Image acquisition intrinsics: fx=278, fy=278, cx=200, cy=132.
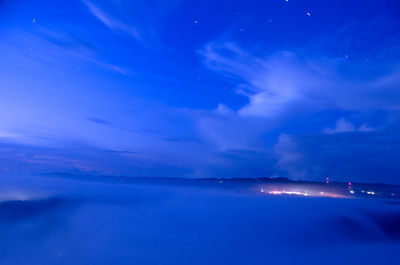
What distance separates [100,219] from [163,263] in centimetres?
1610

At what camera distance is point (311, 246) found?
1204 inches

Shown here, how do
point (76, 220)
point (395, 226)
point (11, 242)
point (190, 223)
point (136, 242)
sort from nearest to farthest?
point (11, 242) < point (136, 242) < point (76, 220) < point (395, 226) < point (190, 223)

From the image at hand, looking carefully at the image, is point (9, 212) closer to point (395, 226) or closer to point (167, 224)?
point (167, 224)

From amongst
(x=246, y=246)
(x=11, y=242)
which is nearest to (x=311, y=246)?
(x=246, y=246)

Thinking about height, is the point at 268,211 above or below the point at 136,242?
above

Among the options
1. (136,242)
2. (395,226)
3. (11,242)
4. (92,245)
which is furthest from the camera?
(395,226)

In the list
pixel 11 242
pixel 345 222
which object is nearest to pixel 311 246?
pixel 345 222

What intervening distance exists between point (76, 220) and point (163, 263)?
1620 cm

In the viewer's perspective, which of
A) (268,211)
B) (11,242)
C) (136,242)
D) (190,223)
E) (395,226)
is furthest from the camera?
(268,211)

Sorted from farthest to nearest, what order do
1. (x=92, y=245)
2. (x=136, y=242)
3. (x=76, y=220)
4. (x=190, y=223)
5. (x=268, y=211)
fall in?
(x=268, y=211), (x=190, y=223), (x=76, y=220), (x=136, y=242), (x=92, y=245)

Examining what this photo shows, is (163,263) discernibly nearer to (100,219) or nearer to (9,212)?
(100,219)

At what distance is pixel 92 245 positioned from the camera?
2725 centimetres

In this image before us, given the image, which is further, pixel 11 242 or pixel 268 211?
pixel 268 211

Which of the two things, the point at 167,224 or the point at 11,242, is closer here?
the point at 11,242
